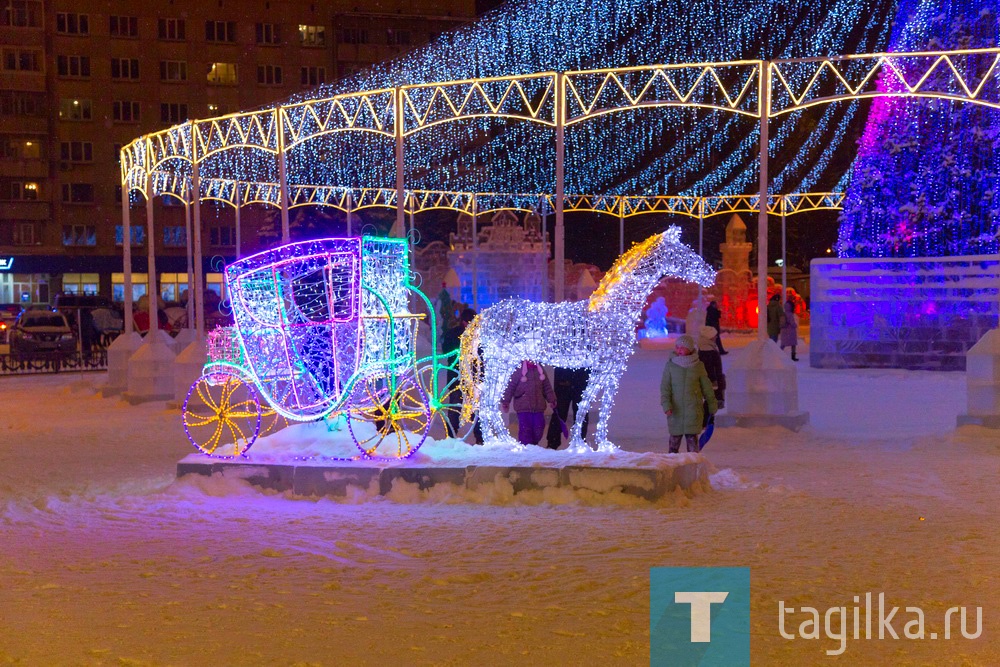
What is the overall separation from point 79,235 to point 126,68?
9039mm

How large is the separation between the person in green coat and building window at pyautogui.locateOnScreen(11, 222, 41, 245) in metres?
52.1

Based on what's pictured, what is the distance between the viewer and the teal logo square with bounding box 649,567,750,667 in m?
5.20

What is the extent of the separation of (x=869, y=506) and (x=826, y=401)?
25.8 feet

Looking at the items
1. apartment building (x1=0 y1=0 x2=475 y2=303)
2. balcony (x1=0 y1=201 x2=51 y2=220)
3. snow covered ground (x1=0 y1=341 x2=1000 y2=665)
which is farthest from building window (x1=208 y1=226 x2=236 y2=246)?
snow covered ground (x1=0 y1=341 x2=1000 y2=665)

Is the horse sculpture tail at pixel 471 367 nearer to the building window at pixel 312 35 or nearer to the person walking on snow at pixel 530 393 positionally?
the person walking on snow at pixel 530 393

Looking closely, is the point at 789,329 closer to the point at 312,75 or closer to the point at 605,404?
the point at 605,404

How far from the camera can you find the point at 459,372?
1086 cm

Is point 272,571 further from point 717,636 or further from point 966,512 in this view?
point 966,512

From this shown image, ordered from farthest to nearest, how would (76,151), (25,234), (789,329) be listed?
1. (76,151)
2. (25,234)
3. (789,329)

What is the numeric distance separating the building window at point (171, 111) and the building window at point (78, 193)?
5.14 meters

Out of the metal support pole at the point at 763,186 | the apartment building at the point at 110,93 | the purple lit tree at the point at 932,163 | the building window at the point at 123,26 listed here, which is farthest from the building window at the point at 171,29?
the metal support pole at the point at 763,186

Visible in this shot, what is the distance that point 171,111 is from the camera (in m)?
58.2

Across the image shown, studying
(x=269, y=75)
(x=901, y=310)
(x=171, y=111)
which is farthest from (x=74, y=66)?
(x=901, y=310)

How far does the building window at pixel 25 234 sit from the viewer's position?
55.5m
